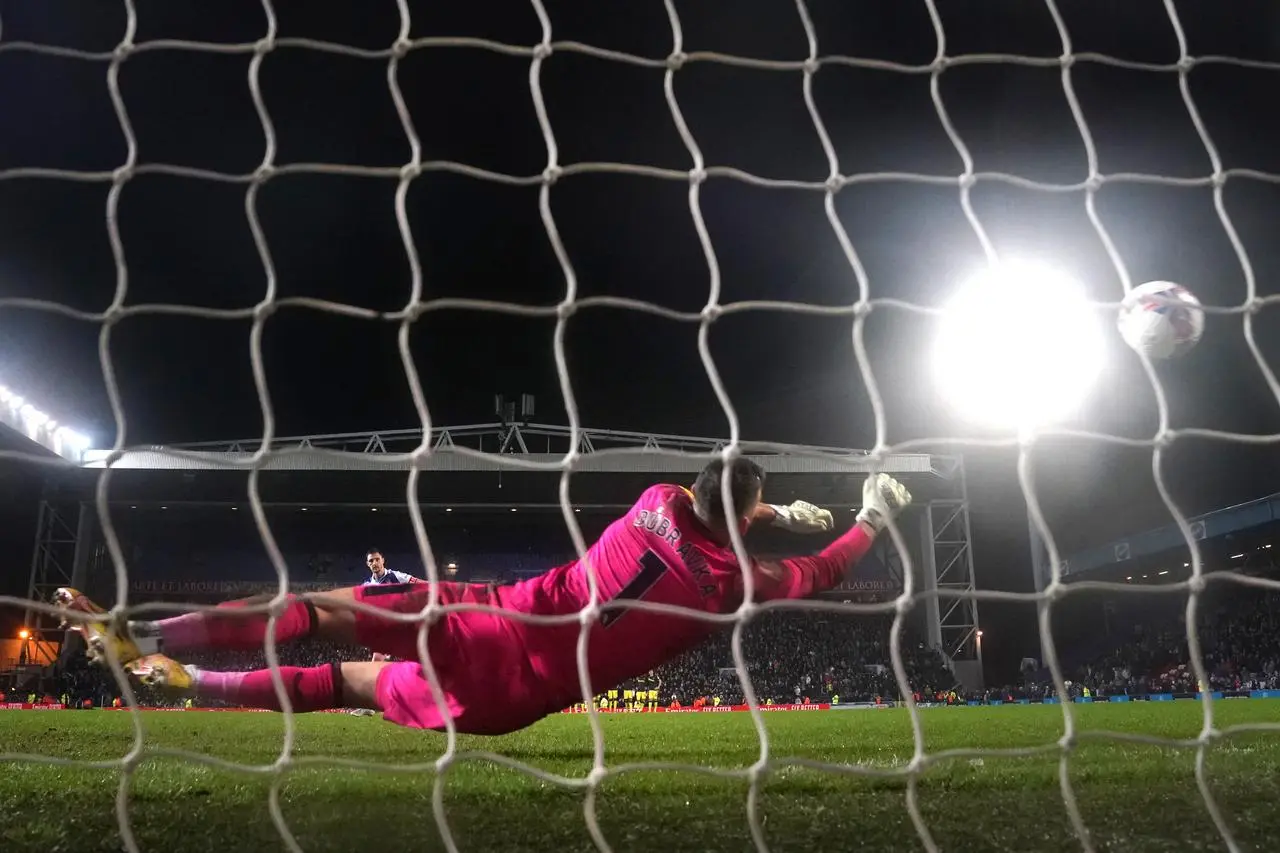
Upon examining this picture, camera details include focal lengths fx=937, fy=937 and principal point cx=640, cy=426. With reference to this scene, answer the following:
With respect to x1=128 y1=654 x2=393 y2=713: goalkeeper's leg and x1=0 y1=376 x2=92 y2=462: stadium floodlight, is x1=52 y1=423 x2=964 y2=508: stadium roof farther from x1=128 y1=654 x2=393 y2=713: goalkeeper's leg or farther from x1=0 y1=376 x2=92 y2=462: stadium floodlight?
x1=128 y1=654 x2=393 y2=713: goalkeeper's leg

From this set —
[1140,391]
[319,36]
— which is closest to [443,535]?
[1140,391]

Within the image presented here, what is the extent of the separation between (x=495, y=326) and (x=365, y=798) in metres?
10.8

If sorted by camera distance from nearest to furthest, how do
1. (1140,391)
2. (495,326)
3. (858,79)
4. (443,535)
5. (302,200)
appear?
(858,79), (302,200), (495,326), (1140,391), (443,535)

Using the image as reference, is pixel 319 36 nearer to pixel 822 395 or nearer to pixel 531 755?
pixel 531 755

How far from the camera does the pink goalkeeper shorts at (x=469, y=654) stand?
251 centimetres

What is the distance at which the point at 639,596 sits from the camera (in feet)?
8.72

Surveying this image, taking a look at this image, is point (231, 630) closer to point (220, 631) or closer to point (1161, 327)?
point (220, 631)

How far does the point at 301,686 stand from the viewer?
2.91 m

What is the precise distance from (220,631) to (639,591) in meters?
1.20

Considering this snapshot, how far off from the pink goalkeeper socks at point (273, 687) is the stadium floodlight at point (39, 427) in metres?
13.2

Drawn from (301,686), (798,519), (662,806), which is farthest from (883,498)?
(301,686)

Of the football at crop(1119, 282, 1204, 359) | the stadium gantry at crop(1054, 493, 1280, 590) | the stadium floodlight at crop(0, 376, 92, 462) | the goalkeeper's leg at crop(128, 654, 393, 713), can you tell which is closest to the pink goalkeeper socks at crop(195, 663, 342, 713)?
the goalkeeper's leg at crop(128, 654, 393, 713)

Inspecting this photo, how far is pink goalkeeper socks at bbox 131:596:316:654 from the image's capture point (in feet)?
8.62

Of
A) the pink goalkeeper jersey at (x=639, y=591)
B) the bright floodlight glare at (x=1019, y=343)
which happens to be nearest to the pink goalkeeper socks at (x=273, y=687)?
the pink goalkeeper jersey at (x=639, y=591)
